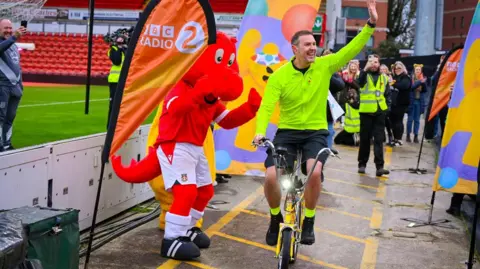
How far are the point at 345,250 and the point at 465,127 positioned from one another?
1.84m

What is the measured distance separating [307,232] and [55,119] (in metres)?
12.5

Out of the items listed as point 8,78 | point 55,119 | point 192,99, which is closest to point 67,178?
point 192,99

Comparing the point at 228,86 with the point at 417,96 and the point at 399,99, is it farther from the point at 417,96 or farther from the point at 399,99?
the point at 417,96

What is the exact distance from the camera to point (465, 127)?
23.7ft

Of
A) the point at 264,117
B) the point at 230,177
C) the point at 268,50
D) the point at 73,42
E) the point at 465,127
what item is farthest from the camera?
the point at 73,42

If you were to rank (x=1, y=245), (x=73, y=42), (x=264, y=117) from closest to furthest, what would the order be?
(x=1, y=245), (x=264, y=117), (x=73, y=42)

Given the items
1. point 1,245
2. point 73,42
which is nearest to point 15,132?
point 1,245

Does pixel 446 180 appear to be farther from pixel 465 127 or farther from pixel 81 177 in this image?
pixel 81 177

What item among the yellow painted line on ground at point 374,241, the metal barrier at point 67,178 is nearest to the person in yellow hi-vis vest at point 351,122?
the yellow painted line on ground at point 374,241

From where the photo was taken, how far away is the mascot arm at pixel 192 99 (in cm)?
615

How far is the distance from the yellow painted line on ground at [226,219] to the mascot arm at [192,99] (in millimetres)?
1343

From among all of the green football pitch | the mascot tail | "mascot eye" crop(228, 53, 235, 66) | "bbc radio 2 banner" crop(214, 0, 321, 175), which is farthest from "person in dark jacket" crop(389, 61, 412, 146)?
the mascot tail

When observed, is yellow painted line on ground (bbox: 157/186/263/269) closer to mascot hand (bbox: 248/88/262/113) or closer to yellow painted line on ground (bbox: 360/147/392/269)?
mascot hand (bbox: 248/88/262/113)

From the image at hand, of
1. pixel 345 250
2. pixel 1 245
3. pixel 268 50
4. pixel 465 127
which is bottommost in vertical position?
pixel 345 250
